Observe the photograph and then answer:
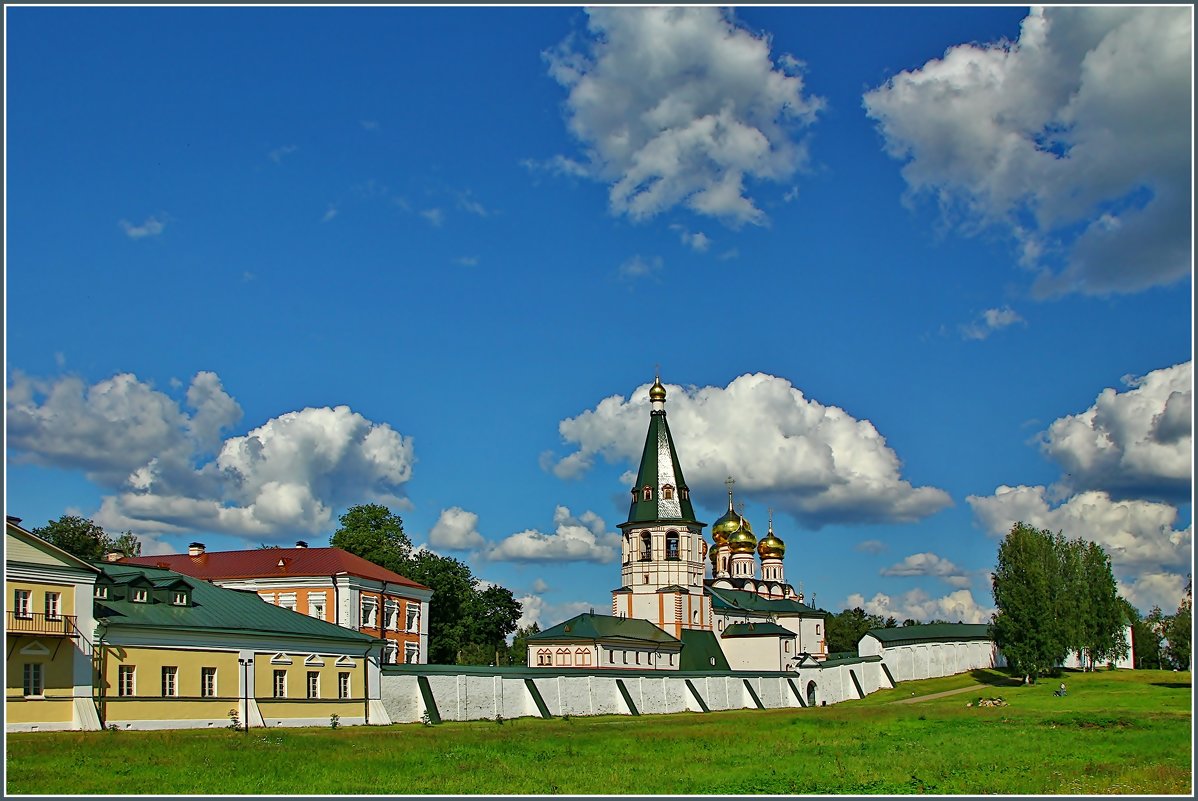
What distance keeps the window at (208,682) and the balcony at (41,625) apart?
4.43m

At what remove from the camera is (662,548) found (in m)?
77.5

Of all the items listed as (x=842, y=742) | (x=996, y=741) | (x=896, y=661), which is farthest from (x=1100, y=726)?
(x=896, y=661)

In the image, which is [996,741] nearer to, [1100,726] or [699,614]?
[1100,726]

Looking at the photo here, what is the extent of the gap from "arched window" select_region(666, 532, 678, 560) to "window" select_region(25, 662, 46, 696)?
49701mm

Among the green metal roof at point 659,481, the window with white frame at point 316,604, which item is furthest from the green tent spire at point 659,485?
the window with white frame at point 316,604

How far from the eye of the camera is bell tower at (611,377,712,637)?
7638cm

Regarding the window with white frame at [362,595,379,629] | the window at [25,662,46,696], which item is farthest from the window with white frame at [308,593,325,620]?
the window at [25,662,46,696]

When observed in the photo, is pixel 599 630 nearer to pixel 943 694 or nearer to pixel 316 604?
pixel 316 604

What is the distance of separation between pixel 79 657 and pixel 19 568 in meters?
3.04

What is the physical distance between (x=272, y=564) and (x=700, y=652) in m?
29.5

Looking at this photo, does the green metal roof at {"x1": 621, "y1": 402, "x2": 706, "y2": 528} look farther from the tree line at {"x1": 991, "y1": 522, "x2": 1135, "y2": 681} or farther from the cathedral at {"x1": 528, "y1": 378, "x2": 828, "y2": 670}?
the tree line at {"x1": 991, "y1": 522, "x2": 1135, "y2": 681}

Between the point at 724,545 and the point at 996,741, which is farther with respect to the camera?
the point at 724,545

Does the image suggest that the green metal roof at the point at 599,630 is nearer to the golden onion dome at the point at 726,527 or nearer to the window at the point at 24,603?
the golden onion dome at the point at 726,527

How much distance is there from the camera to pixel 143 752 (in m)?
25.9
